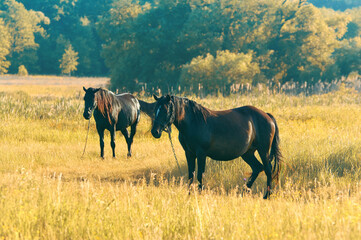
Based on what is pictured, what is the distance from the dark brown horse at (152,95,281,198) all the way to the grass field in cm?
57

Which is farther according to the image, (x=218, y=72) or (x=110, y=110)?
(x=218, y=72)

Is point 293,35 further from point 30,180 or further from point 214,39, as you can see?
point 30,180

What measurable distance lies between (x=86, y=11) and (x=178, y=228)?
3301 inches

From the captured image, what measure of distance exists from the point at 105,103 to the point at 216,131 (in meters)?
4.12

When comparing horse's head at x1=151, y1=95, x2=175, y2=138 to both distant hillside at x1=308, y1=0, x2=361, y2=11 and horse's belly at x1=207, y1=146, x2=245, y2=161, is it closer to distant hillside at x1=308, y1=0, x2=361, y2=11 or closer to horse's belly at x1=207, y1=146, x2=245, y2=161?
horse's belly at x1=207, y1=146, x2=245, y2=161

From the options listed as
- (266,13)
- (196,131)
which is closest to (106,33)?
(266,13)

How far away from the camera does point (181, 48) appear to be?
108ft

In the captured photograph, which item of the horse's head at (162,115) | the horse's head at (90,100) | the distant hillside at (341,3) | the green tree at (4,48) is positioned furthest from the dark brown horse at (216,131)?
the distant hillside at (341,3)

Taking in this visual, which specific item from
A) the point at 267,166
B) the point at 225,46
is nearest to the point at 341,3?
the point at 225,46

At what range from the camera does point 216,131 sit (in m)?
6.00

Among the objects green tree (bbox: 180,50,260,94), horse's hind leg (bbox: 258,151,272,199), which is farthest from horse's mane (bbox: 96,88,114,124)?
green tree (bbox: 180,50,260,94)

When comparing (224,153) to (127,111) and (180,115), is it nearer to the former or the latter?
(180,115)

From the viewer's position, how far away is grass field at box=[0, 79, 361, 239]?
12.5ft

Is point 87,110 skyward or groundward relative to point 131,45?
groundward
